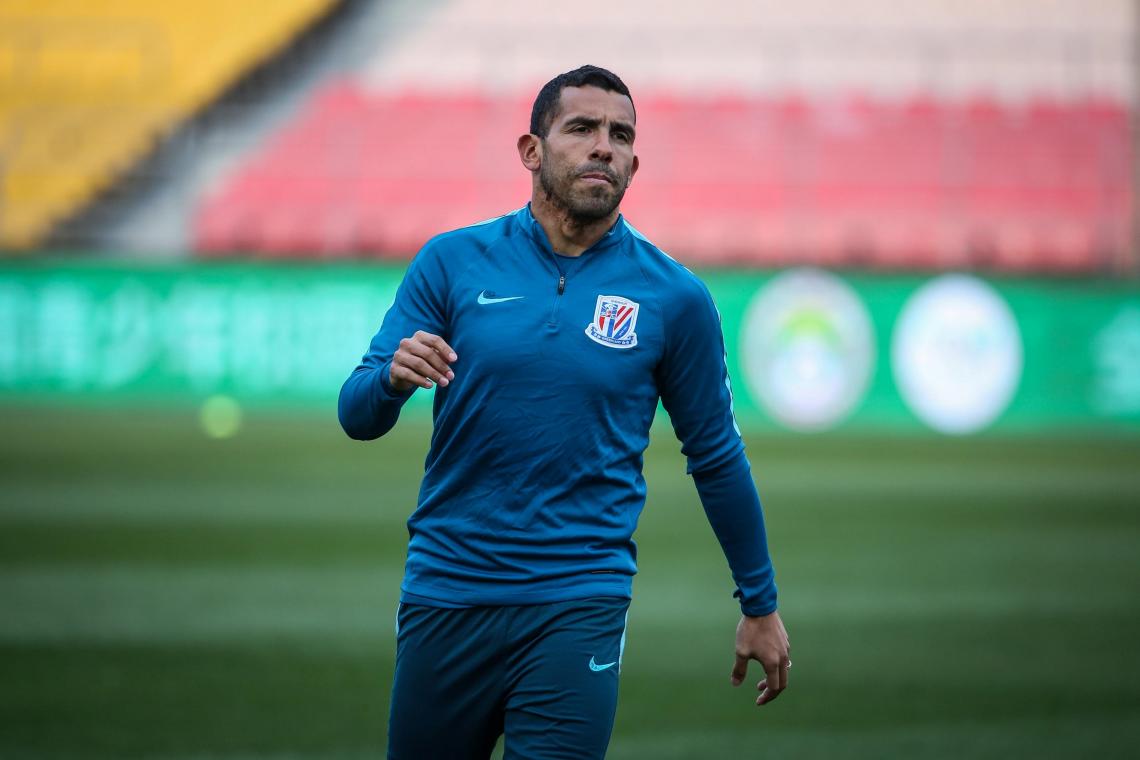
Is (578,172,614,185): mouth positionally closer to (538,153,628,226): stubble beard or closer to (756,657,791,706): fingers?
(538,153,628,226): stubble beard

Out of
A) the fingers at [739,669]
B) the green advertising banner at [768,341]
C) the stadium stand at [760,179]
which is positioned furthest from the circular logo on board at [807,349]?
the fingers at [739,669]

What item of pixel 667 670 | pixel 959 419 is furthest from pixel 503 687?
pixel 959 419

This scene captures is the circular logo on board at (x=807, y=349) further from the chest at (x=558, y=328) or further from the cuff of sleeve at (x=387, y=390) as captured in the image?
the cuff of sleeve at (x=387, y=390)

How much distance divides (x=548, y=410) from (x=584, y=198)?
0.49m

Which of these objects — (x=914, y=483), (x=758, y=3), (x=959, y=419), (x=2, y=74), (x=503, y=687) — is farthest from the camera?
(x=758, y=3)

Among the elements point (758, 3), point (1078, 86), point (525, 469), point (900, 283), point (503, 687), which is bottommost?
point (503, 687)

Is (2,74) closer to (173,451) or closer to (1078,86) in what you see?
(173,451)

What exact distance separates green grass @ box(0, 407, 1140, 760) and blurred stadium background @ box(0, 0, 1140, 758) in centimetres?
4

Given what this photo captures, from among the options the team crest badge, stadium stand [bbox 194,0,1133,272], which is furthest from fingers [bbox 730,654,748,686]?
stadium stand [bbox 194,0,1133,272]

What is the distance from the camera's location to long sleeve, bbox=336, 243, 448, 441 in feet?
11.0

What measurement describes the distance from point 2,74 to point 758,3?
13.1m

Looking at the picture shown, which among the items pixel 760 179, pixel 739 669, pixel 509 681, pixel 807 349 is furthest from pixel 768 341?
pixel 509 681

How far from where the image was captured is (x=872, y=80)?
25.6m

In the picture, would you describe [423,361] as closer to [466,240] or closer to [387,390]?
[387,390]
